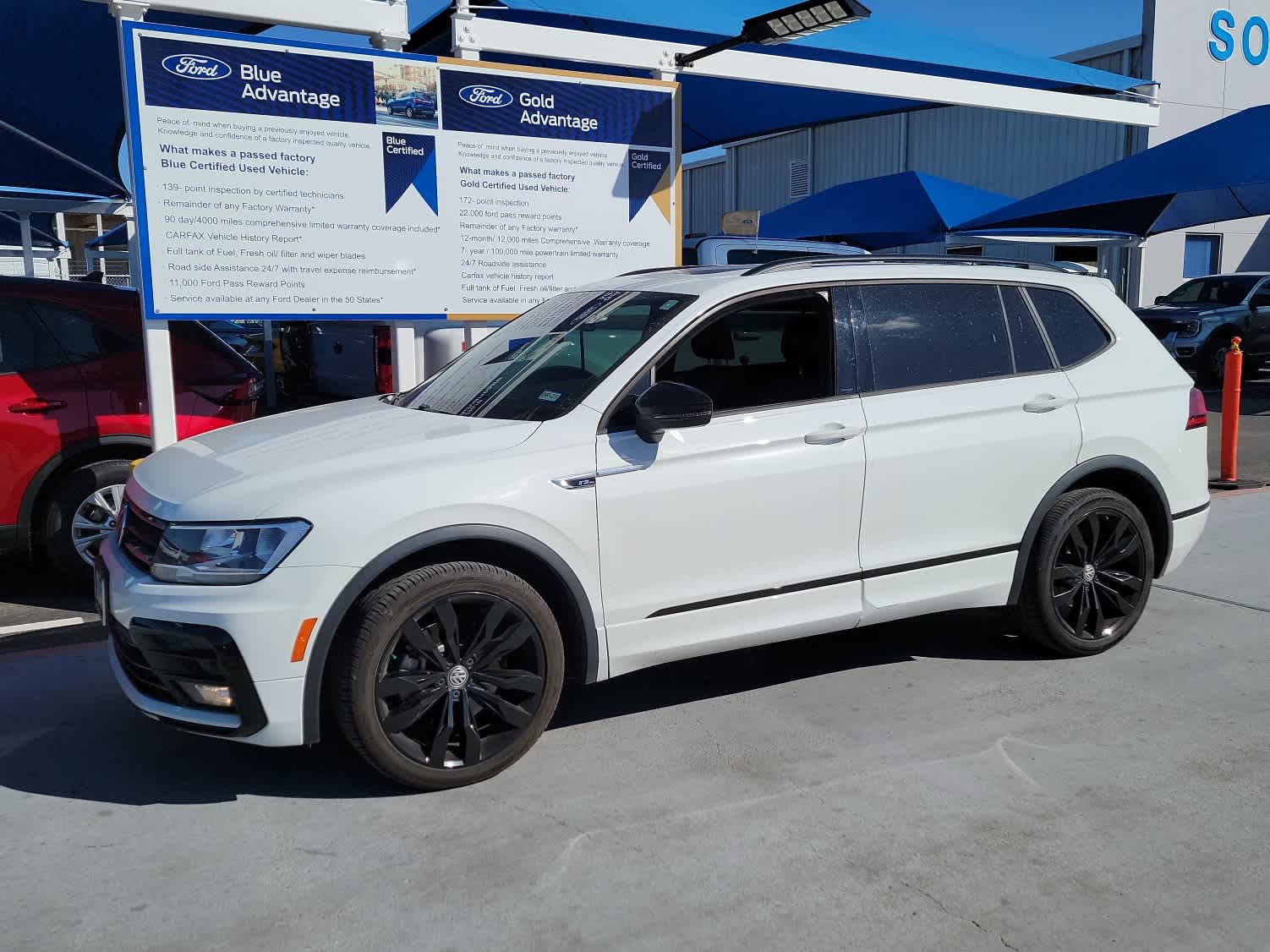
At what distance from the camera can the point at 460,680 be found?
359cm

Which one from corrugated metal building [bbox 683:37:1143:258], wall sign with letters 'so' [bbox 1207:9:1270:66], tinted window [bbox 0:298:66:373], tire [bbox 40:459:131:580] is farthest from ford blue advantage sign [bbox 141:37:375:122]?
wall sign with letters 'so' [bbox 1207:9:1270:66]

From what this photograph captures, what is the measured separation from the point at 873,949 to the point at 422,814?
146 centimetres

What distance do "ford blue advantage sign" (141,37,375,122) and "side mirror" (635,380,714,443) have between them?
344cm

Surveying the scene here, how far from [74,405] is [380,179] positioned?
6.80 feet

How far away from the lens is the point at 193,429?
20.5 feet

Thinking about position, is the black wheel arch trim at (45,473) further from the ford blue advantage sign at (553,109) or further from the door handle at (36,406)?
the ford blue advantage sign at (553,109)

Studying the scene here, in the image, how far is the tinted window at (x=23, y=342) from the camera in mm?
5824

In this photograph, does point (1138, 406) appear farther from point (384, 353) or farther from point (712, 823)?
point (384, 353)

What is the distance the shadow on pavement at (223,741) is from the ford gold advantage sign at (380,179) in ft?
7.21

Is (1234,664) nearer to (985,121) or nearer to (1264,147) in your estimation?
(1264,147)

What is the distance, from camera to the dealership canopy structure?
6.32m

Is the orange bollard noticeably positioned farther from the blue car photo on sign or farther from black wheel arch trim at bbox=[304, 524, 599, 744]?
black wheel arch trim at bbox=[304, 524, 599, 744]

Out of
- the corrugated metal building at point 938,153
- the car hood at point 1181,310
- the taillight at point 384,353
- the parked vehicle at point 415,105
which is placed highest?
the corrugated metal building at point 938,153

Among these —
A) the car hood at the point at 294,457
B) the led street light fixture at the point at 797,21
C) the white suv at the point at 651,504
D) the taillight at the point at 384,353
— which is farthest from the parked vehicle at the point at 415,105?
the car hood at the point at 294,457
